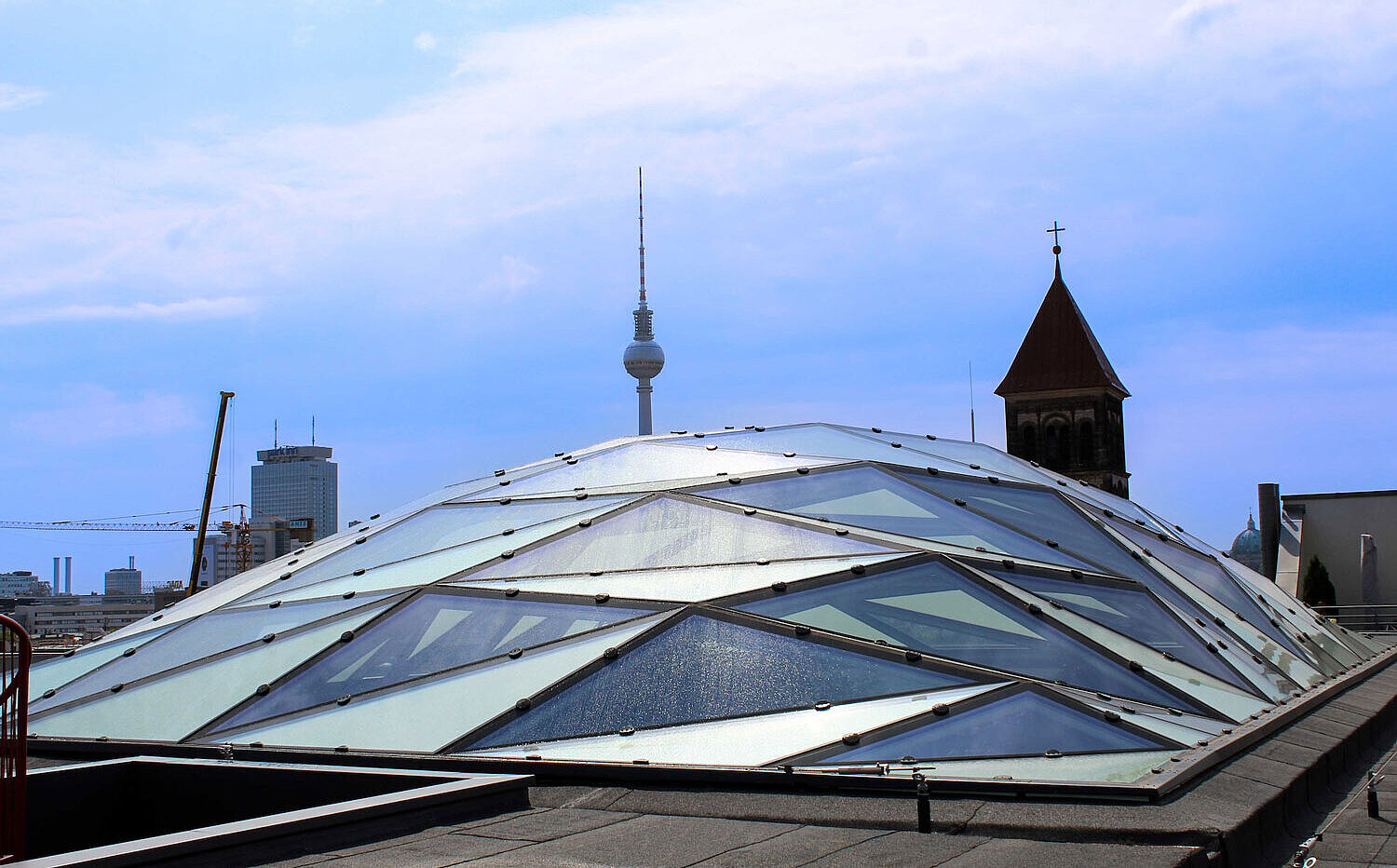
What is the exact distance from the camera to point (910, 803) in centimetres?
665

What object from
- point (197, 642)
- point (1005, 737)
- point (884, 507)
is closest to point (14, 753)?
point (197, 642)

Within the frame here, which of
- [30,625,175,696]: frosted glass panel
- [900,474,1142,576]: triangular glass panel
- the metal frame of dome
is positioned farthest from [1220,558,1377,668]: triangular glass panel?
[30,625,175,696]: frosted glass panel

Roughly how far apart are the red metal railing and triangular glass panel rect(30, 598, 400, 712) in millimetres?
4344

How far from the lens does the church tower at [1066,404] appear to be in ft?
252

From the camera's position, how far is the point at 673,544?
434 inches

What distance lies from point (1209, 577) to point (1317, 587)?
23808 millimetres

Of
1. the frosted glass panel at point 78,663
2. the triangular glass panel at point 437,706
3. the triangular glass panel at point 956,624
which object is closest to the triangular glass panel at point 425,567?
the frosted glass panel at point 78,663

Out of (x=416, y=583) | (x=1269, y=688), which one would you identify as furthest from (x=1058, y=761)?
(x=416, y=583)

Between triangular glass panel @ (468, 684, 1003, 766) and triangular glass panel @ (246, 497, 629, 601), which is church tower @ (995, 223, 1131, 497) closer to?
triangular glass panel @ (246, 497, 629, 601)

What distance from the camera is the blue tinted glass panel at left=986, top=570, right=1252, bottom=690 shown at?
10.2 meters

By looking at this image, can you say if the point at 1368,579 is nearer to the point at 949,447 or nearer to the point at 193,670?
the point at 949,447

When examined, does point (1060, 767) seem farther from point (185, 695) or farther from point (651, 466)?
point (651, 466)

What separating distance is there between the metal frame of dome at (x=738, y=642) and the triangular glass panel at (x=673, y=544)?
0.03m

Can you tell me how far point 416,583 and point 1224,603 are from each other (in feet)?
27.9
